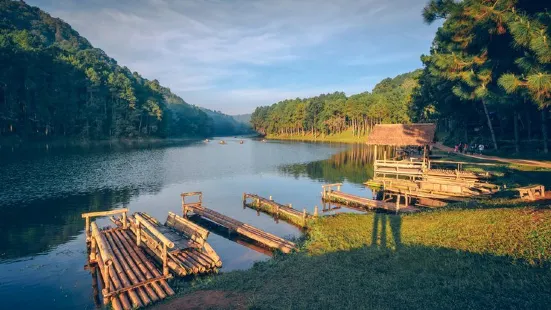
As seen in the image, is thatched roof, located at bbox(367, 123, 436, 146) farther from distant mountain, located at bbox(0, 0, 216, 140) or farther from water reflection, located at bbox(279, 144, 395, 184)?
distant mountain, located at bbox(0, 0, 216, 140)

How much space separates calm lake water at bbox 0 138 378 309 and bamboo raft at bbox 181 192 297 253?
937 millimetres

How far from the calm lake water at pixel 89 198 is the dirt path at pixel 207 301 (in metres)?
5.08

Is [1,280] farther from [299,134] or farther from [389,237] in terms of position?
[299,134]

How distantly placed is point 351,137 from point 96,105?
9816 centimetres

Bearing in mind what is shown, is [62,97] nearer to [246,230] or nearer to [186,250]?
[246,230]

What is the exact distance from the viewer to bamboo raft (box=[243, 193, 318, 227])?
961 inches

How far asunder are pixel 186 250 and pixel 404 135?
98.3 ft

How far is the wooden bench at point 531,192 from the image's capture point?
19.4 metres

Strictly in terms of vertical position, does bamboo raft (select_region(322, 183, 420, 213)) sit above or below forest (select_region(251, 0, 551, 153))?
below

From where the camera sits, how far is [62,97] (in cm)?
9869

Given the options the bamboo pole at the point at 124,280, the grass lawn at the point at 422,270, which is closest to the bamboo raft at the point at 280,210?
the grass lawn at the point at 422,270

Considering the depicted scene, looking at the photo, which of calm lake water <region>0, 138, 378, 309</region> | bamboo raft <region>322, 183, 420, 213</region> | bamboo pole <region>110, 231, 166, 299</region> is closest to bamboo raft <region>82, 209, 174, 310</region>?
bamboo pole <region>110, 231, 166, 299</region>

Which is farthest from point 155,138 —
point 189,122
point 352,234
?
point 352,234

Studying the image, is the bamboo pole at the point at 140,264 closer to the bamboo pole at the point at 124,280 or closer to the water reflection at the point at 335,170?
the bamboo pole at the point at 124,280
